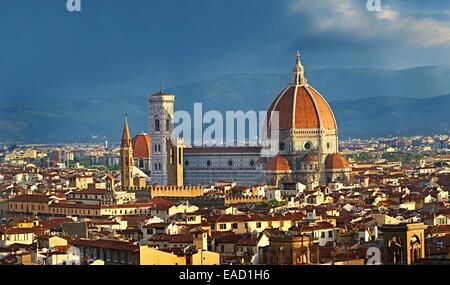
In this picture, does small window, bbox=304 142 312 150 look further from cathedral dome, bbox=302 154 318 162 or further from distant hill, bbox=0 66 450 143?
distant hill, bbox=0 66 450 143

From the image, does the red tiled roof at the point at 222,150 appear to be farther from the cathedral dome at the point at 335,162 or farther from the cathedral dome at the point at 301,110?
the cathedral dome at the point at 335,162

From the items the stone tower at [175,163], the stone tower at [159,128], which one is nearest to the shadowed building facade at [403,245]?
the stone tower at [175,163]

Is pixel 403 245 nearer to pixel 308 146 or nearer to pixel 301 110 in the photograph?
pixel 308 146

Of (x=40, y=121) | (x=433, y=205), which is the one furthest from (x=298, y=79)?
(x=40, y=121)

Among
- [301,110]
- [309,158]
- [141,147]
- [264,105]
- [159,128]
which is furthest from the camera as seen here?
[264,105]

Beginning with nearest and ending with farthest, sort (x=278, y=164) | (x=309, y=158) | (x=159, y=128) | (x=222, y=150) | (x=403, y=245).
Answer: (x=403, y=245) < (x=278, y=164) < (x=309, y=158) < (x=222, y=150) < (x=159, y=128)

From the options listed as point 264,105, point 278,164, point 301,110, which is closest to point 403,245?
point 278,164
